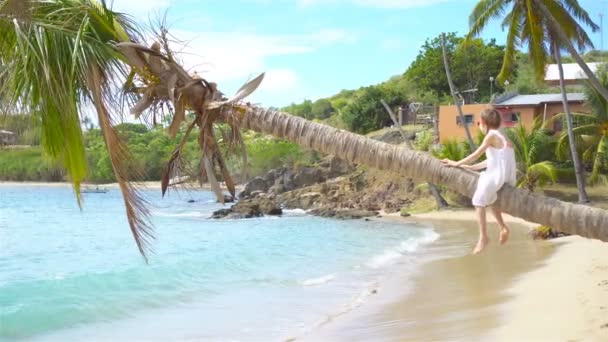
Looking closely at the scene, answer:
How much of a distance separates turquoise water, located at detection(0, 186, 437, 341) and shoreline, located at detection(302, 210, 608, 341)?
34.5 inches

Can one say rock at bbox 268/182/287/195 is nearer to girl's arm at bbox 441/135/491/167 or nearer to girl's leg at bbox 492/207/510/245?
girl's leg at bbox 492/207/510/245

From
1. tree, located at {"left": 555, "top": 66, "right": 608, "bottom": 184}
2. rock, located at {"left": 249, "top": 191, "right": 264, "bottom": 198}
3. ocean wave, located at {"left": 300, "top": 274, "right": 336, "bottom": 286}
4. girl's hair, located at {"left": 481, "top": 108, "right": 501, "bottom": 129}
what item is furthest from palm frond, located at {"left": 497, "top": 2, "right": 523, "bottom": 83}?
rock, located at {"left": 249, "top": 191, "right": 264, "bottom": 198}

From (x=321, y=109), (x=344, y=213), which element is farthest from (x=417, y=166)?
(x=321, y=109)

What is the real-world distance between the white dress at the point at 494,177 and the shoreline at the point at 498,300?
3.40 m

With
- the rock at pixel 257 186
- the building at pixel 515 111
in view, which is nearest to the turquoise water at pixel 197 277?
the building at pixel 515 111

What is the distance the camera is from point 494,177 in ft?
16.0

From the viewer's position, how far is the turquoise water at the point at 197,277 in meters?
11.6

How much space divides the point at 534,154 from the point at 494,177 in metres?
25.3

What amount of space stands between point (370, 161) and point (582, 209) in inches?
61.9

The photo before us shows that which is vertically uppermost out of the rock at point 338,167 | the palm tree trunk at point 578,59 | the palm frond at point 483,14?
the palm frond at point 483,14

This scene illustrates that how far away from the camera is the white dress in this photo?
4.86m

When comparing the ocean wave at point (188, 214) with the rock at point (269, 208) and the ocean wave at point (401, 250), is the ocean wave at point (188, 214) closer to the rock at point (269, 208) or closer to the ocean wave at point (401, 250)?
the rock at point (269, 208)

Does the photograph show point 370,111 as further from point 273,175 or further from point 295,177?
point 295,177

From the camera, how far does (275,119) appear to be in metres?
5.27
